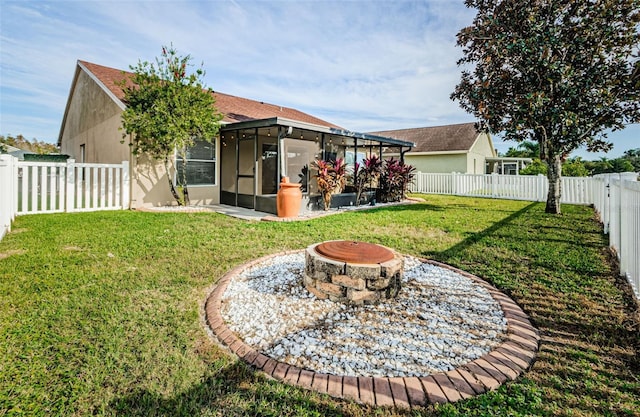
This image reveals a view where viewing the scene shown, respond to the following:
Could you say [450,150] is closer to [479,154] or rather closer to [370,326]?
[479,154]

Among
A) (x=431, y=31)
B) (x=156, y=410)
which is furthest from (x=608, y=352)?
(x=431, y=31)

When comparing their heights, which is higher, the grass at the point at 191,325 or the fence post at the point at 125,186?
the fence post at the point at 125,186

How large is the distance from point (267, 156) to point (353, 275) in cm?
1022

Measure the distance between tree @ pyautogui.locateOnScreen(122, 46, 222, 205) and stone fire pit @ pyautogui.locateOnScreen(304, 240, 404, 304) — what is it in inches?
278

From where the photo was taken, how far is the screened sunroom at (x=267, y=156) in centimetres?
888

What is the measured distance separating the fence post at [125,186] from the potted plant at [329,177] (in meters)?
5.73

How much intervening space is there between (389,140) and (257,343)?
11.3 m

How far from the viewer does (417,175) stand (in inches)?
726

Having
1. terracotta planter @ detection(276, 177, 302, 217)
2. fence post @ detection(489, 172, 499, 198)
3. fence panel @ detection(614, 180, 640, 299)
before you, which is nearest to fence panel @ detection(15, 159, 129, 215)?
terracotta planter @ detection(276, 177, 302, 217)

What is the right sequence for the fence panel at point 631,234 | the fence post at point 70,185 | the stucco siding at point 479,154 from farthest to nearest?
the stucco siding at point 479,154 → the fence post at point 70,185 → the fence panel at point 631,234

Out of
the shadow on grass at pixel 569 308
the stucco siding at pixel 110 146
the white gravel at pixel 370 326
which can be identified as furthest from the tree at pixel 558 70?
the stucco siding at pixel 110 146

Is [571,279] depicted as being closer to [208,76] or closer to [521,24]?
[521,24]

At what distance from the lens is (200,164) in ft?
34.2

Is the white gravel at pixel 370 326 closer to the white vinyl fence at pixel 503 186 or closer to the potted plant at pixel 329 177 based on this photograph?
the potted plant at pixel 329 177
